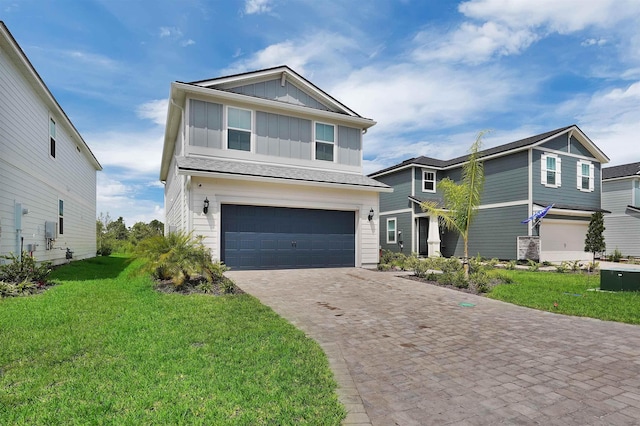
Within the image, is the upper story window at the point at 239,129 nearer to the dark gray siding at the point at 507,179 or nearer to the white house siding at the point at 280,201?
the white house siding at the point at 280,201

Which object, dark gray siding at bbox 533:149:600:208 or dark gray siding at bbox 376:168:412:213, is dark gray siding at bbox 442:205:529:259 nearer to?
dark gray siding at bbox 533:149:600:208

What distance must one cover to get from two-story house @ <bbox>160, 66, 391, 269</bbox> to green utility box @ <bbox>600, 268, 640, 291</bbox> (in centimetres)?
714

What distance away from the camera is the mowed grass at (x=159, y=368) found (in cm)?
276

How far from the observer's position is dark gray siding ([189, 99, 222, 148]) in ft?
40.1

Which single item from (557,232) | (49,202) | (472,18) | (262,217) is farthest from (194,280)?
(557,232)

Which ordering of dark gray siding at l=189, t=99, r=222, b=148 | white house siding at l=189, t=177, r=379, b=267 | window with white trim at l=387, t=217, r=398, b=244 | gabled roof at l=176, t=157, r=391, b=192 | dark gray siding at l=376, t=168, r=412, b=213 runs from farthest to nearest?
window with white trim at l=387, t=217, r=398, b=244 < dark gray siding at l=376, t=168, r=412, b=213 < dark gray siding at l=189, t=99, r=222, b=148 < white house siding at l=189, t=177, r=379, b=267 < gabled roof at l=176, t=157, r=391, b=192

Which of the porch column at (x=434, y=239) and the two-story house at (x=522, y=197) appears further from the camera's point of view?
the porch column at (x=434, y=239)

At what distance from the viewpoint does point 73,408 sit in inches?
110

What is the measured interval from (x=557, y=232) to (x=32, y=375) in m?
22.2

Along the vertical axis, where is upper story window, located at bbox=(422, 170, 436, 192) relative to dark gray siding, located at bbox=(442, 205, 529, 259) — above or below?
above

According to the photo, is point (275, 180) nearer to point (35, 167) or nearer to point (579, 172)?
point (35, 167)

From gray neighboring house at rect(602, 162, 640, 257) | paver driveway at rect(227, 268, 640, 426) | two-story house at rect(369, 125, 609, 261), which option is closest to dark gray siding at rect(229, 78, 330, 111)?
paver driveway at rect(227, 268, 640, 426)

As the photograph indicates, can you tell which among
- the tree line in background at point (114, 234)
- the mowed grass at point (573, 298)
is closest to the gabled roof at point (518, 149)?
the mowed grass at point (573, 298)

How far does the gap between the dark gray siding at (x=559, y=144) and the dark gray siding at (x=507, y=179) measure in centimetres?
152
